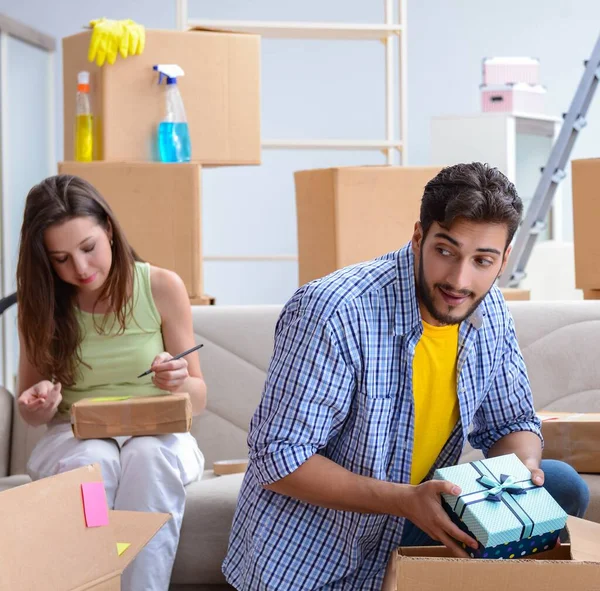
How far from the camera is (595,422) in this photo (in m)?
1.92

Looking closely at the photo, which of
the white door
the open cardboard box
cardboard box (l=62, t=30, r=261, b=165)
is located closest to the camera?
the open cardboard box

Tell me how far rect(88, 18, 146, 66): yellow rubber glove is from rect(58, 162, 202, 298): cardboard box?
0.30m

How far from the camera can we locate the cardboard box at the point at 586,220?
246 cm

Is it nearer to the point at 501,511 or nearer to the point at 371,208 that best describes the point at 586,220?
the point at 371,208

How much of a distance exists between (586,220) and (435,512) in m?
1.52

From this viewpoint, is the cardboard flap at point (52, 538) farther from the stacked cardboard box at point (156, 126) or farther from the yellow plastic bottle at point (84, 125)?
the yellow plastic bottle at point (84, 125)

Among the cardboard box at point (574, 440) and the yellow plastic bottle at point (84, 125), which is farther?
the yellow plastic bottle at point (84, 125)

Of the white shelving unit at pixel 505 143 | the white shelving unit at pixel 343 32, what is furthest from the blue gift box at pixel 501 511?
the white shelving unit at pixel 505 143

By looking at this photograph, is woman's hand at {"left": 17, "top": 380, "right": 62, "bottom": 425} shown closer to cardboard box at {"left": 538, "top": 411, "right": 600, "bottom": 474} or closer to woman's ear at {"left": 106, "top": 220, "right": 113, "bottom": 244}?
woman's ear at {"left": 106, "top": 220, "right": 113, "bottom": 244}

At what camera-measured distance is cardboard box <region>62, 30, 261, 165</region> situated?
257 centimetres

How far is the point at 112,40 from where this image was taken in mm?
2527

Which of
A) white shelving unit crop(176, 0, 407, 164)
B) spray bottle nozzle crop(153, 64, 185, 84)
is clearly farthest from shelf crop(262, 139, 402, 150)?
spray bottle nozzle crop(153, 64, 185, 84)

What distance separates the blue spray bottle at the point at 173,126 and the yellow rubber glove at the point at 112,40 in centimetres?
9

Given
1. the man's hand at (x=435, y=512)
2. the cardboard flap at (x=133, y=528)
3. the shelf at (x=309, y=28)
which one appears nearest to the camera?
the man's hand at (x=435, y=512)
